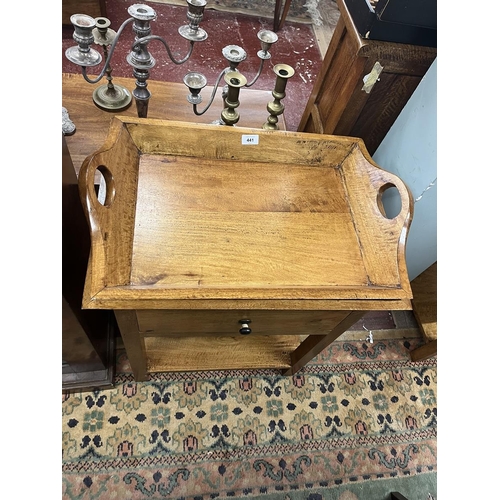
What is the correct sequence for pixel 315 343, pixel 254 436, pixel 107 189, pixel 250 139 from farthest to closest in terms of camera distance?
pixel 254 436 < pixel 315 343 < pixel 250 139 < pixel 107 189

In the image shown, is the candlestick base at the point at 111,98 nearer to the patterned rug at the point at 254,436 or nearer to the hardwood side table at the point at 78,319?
the hardwood side table at the point at 78,319

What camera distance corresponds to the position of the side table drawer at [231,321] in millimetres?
798

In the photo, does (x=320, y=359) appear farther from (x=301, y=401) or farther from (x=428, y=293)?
(x=428, y=293)

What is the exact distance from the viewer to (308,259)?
0.85m

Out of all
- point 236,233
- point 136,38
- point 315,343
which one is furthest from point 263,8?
point 315,343

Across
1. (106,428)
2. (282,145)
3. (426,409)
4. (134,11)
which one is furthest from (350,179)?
(106,428)

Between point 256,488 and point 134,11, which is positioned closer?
point 134,11

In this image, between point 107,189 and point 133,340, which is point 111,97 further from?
point 133,340

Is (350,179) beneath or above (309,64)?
above

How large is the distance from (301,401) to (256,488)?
30 centimetres

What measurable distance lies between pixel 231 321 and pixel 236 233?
21 centimetres

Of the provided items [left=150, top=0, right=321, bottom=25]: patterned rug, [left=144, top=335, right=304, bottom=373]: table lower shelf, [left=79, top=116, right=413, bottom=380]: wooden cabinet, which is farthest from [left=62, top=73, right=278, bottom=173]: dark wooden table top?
[left=150, top=0, right=321, bottom=25]: patterned rug

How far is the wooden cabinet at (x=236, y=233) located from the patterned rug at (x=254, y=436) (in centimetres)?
A: 24

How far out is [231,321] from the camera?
0.85m
